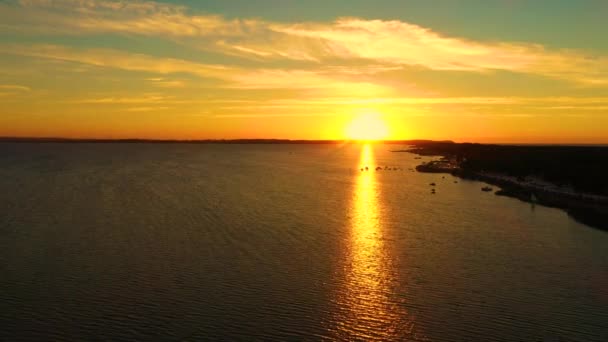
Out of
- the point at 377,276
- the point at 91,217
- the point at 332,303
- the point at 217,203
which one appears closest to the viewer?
the point at 332,303

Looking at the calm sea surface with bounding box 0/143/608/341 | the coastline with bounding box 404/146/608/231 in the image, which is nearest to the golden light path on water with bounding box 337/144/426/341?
the calm sea surface with bounding box 0/143/608/341

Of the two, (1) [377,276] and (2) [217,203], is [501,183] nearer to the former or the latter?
(2) [217,203]

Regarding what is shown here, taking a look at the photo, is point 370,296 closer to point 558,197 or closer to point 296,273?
point 296,273

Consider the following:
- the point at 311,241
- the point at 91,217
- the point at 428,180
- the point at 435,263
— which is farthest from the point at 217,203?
the point at 428,180

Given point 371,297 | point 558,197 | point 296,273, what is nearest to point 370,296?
point 371,297

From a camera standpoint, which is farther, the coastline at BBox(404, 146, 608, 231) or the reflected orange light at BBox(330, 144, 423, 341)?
the coastline at BBox(404, 146, 608, 231)

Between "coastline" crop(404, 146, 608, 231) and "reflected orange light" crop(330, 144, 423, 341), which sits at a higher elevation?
"coastline" crop(404, 146, 608, 231)

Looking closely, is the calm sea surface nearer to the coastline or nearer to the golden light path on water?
the golden light path on water
